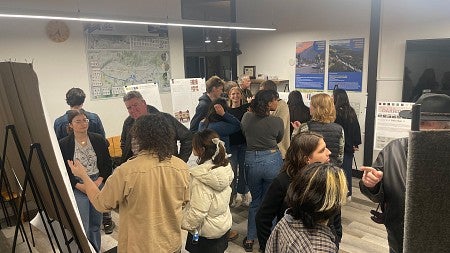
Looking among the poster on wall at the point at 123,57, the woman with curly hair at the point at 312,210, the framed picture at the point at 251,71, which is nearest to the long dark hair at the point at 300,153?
the woman with curly hair at the point at 312,210

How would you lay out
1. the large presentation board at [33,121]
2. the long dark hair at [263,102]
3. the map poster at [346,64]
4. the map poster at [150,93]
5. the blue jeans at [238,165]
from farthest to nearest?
the map poster at [346,64] → the map poster at [150,93] → the blue jeans at [238,165] → the long dark hair at [263,102] → the large presentation board at [33,121]

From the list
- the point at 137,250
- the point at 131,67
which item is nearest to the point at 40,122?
the point at 137,250

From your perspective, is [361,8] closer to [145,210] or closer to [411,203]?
[145,210]

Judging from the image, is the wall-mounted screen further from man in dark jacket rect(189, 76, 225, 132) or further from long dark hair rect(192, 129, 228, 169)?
long dark hair rect(192, 129, 228, 169)

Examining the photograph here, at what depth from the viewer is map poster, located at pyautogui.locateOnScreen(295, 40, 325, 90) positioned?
539 centimetres

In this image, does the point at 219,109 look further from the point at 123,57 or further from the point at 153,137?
the point at 123,57

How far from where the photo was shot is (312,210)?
1256 mm

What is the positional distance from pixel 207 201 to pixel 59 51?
3.31 m

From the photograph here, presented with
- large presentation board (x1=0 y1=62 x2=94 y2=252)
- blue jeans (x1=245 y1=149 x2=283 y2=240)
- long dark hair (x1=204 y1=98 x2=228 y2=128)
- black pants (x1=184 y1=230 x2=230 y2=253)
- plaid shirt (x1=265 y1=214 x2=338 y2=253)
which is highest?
large presentation board (x1=0 y1=62 x2=94 y2=252)

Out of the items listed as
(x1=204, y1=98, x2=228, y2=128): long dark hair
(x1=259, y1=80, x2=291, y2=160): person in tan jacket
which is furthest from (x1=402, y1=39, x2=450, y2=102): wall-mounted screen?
(x1=204, y1=98, x2=228, y2=128): long dark hair

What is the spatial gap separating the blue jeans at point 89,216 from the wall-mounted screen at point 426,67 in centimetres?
406

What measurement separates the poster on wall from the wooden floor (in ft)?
6.37

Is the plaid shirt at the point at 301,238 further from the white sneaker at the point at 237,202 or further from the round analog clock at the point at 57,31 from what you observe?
the round analog clock at the point at 57,31

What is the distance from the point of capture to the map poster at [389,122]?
4.20 metres
